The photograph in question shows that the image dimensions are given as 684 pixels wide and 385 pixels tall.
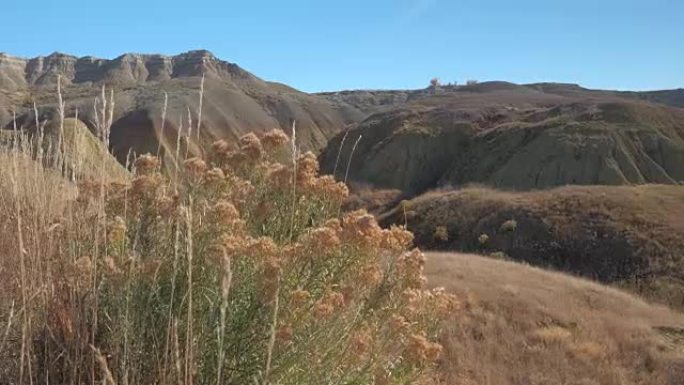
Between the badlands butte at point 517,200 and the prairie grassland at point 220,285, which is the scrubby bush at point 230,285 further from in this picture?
the badlands butte at point 517,200

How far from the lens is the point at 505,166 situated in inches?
2073

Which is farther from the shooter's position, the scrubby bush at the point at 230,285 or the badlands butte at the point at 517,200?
the badlands butte at the point at 517,200

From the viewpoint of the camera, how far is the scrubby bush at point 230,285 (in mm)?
2863

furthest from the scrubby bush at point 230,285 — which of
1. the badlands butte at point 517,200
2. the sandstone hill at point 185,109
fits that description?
the sandstone hill at point 185,109

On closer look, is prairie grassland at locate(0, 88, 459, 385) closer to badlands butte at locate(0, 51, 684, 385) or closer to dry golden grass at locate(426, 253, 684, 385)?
badlands butte at locate(0, 51, 684, 385)

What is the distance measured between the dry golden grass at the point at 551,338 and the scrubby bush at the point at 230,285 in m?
4.74

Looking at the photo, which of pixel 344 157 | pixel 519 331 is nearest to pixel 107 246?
pixel 519 331

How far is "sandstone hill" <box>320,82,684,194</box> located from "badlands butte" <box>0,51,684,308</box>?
13cm

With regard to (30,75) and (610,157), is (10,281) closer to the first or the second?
(610,157)

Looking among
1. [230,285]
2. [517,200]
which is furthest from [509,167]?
[230,285]

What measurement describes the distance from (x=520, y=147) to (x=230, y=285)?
5354cm

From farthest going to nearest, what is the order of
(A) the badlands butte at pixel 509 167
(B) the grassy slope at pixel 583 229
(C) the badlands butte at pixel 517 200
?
1. (A) the badlands butte at pixel 509 167
2. (B) the grassy slope at pixel 583 229
3. (C) the badlands butte at pixel 517 200

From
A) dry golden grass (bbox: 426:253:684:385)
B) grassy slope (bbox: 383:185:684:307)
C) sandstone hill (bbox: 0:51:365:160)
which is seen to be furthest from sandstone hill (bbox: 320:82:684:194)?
dry golden grass (bbox: 426:253:684:385)

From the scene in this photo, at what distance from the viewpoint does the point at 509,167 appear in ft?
172
